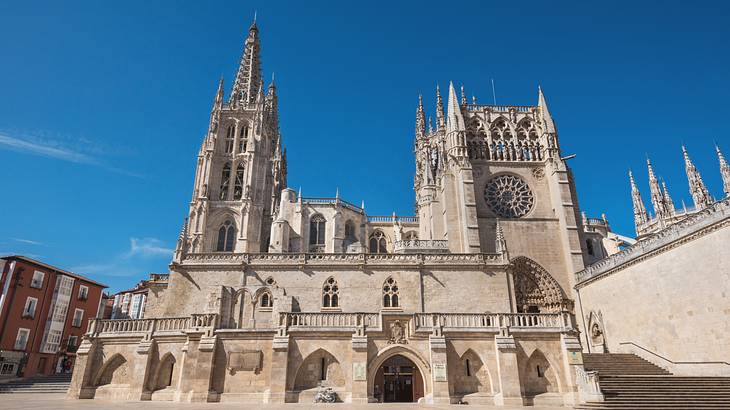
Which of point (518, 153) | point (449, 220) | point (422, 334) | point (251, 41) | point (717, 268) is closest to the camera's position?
point (422, 334)

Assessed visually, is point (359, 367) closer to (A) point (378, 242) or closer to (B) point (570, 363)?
(B) point (570, 363)

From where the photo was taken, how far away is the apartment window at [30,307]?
109 feet

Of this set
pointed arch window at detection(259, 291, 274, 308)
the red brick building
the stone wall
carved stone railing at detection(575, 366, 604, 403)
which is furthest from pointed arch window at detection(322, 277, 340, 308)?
the red brick building

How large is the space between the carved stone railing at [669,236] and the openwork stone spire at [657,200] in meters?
29.0

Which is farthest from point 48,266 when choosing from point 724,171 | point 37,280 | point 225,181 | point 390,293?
point 724,171

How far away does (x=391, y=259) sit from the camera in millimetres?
24000

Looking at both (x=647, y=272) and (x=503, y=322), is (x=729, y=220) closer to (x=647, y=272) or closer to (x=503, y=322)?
(x=647, y=272)

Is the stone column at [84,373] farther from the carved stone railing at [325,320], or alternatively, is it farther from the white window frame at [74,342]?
the white window frame at [74,342]

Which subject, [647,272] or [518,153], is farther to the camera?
[518,153]

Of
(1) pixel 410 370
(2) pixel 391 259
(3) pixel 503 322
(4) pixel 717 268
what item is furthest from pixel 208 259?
(4) pixel 717 268

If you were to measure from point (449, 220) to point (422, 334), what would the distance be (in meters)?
16.8

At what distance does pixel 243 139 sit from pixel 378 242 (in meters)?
20.1

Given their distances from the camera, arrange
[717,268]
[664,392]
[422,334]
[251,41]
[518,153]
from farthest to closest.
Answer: [251,41], [518,153], [717,268], [422,334], [664,392]

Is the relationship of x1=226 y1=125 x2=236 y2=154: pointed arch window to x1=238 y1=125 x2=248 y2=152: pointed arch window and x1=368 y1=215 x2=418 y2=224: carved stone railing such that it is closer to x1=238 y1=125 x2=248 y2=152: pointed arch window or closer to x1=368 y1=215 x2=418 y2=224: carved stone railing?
x1=238 y1=125 x2=248 y2=152: pointed arch window
